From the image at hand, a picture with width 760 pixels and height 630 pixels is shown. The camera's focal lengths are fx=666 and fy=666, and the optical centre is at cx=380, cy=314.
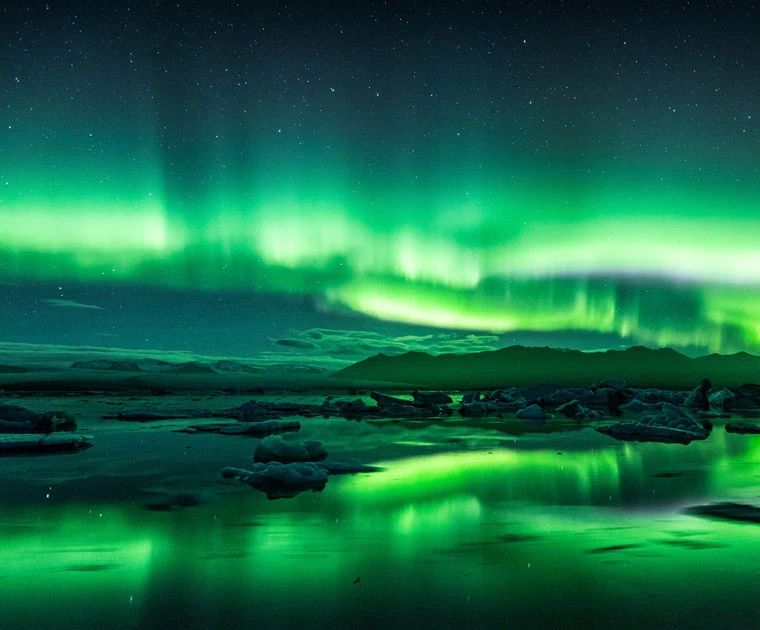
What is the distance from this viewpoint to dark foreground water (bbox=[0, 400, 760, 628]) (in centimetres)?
510

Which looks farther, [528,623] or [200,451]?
[200,451]

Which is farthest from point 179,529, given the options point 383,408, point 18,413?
point 383,408

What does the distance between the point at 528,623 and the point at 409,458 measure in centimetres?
1006

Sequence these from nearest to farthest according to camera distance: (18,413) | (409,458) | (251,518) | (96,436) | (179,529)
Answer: (179,529) < (251,518) < (409,458) < (96,436) < (18,413)

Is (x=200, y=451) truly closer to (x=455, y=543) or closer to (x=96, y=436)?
(x=96, y=436)

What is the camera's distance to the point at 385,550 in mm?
6945

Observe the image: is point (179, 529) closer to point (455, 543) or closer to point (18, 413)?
point (455, 543)

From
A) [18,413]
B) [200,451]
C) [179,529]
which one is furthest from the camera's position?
→ [18,413]

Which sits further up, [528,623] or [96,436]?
[528,623]

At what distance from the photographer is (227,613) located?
5062 millimetres

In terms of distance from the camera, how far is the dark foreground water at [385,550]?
510 cm

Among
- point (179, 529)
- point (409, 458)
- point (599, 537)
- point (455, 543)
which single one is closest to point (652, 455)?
point (409, 458)

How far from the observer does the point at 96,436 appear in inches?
765

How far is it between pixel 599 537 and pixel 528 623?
294 cm
